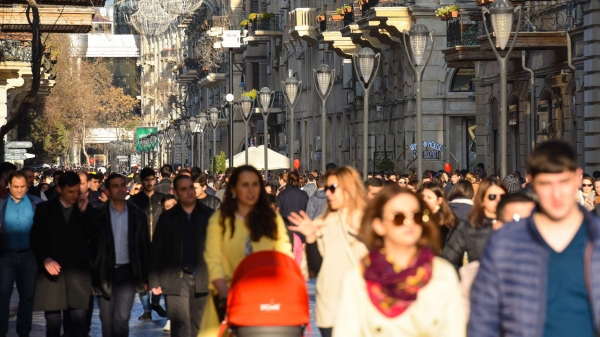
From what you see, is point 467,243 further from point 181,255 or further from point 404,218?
point 404,218

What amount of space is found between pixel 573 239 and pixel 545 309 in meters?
0.28

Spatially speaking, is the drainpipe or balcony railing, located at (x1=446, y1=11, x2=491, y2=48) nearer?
the drainpipe

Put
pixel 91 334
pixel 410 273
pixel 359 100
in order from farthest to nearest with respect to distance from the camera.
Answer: pixel 359 100
pixel 91 334
pixel 410 273

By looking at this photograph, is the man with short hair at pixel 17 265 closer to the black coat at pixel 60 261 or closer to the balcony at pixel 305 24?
the black coat at pixel 60 261

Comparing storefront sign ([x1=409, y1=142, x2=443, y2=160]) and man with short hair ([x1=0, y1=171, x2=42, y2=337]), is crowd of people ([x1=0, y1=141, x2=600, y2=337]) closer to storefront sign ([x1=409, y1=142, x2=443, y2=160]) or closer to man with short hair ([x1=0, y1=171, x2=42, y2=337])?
man with short hair ([x1=0, y1=171, x2=42, y2=337])

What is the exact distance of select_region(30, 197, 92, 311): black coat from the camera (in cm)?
1227

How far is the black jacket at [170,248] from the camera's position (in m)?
11.3

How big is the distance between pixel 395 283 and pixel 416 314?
155mm

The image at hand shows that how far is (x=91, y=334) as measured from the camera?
48.9ft

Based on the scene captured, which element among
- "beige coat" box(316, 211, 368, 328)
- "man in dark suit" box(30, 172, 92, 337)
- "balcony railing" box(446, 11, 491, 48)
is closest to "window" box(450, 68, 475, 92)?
"balcony railing" box(446, 11, 491, 48)

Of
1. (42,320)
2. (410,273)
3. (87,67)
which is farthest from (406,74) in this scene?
(87,67)

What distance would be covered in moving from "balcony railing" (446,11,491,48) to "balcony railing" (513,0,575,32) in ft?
8.26

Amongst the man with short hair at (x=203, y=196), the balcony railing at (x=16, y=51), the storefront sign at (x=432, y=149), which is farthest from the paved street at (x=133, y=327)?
the storefront sign at (x=432, y=149)

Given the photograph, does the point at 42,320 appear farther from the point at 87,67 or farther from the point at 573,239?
the point at 87,67
